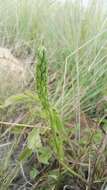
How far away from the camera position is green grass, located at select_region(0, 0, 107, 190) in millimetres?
Result: 1028

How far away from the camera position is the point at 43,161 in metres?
1.06

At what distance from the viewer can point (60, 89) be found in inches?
52.5

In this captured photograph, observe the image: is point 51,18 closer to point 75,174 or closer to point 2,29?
point 2,29

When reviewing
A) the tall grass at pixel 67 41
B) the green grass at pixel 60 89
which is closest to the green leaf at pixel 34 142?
the green grass at pixel 60 89

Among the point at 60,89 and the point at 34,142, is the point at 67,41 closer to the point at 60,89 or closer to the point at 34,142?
the point at 60,89

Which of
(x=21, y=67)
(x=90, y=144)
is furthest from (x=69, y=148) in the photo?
(x=21, y=67)

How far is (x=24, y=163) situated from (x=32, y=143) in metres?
0.18

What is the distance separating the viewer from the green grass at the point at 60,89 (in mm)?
1028

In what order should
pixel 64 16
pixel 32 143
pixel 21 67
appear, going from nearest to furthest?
pixel 32 143
pixel 21 67
pixel 64 16

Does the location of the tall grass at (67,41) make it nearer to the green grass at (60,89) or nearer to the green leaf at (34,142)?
the green grass at (60,89)

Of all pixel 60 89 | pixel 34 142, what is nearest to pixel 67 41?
pixel 60 89

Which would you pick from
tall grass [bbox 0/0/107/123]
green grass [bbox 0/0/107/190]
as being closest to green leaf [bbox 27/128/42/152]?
green grass [bbox 0/0/107/190]

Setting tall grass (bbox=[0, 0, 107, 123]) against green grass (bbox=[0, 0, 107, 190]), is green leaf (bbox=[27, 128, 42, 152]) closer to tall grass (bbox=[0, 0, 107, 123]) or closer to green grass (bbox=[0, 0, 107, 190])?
green grass (bbox=[0, 0, 107, 190])

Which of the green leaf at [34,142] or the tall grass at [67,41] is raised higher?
the tall grass at [67,41]
